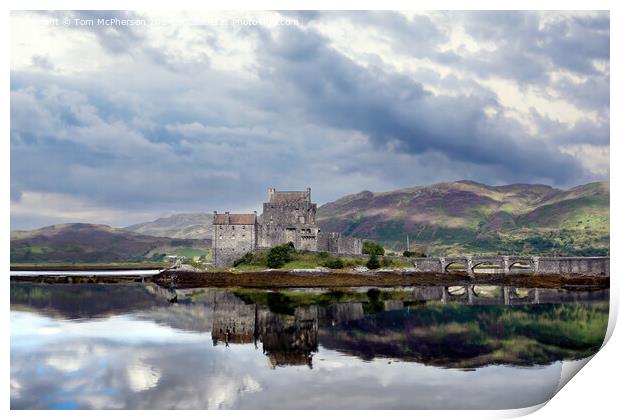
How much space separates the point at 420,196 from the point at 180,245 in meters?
50.0

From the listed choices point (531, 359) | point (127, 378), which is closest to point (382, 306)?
point (531, 359)

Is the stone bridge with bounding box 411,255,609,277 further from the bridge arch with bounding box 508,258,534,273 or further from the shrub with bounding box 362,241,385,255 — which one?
the shrub with bounding box 362,241,385,255

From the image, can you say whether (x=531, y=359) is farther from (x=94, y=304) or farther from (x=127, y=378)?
(x=94, y=304)

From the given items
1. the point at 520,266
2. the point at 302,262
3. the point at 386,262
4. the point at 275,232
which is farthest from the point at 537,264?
the point at 275,232

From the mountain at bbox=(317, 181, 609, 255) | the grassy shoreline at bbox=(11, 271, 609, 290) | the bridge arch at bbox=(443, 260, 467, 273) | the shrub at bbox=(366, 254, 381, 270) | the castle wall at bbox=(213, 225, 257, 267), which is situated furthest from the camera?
the mountain at bbox=(317, 181, 609, 255)

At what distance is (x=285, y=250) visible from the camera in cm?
2964

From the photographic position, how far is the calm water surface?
8.59 meters

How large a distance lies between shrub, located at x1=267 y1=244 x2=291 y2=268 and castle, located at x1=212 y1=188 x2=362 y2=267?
1.65m

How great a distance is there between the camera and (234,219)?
31.4 m

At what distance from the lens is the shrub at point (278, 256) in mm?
28797

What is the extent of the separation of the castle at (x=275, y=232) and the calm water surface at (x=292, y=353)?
11.9 m

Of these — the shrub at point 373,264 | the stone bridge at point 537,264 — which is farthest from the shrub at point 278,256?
the stone bridge at point 537,264

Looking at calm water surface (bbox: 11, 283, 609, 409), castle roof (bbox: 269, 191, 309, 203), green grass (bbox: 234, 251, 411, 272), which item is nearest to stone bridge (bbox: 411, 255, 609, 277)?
green grass (bbox: 234, 251, 411, 272)

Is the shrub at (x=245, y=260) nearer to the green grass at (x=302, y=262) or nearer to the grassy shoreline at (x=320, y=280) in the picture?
the green grass at (x=302, y=262)
